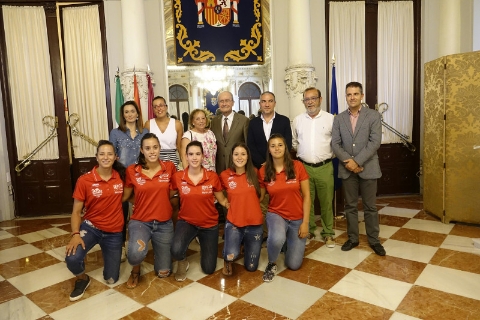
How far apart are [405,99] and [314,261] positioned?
12.3 ft

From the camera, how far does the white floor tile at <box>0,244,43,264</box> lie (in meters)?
3.53

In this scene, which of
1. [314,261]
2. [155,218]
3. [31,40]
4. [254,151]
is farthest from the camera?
[31,40]

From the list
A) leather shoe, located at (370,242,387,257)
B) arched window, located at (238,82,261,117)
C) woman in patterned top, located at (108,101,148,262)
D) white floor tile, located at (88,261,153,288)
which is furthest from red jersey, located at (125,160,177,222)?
arched window, located at (238,82,261,117)

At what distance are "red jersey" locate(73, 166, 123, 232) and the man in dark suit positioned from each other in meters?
1.33

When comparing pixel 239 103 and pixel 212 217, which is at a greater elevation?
pixel 239 103

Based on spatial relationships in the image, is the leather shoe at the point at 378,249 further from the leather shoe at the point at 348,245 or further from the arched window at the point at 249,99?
the arched window at the point at 249,99

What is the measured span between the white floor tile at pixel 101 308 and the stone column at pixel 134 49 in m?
2.96

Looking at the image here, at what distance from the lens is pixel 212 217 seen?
3.03 m

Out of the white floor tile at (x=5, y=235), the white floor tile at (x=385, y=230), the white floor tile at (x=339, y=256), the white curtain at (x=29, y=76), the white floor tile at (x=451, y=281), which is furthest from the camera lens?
the white curtain at (x=29, y=76)

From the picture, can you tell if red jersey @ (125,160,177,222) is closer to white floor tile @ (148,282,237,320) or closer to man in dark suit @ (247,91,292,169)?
white floor tile @ (148,282,237,320)

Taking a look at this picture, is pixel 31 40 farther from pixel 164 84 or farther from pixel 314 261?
pixel 314 261

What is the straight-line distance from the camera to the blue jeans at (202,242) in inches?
115

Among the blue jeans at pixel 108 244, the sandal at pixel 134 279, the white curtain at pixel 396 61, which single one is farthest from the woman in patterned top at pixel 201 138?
the white curtain at pixel 396 61

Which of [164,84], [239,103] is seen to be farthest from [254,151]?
[164,84]
